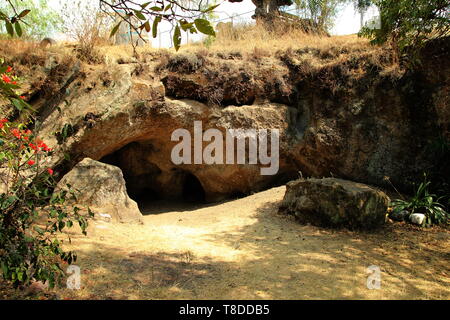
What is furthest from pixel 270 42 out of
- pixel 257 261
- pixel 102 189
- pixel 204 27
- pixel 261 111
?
pixel 204 27

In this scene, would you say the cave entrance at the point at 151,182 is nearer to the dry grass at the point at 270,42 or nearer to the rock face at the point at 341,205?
the dry grass at the point at 270,42

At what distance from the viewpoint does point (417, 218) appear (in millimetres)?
5469

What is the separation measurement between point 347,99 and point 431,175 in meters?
2.32

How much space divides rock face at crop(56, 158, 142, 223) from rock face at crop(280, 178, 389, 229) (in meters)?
2.91

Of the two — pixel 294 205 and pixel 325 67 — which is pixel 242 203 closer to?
pixel 294 205

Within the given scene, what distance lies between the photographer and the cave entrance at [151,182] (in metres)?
8.57

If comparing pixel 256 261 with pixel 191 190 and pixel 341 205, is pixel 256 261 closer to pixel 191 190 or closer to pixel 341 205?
pixel 341 205

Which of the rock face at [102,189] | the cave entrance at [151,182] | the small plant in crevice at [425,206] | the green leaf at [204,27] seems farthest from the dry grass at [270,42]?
the green leaf at [204,27]

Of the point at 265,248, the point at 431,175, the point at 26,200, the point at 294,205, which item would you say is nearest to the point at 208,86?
the point at 294,205

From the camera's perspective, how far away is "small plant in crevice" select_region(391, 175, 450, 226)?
18.0 feet

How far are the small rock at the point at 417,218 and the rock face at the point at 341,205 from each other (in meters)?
0.50

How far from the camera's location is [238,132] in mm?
7805

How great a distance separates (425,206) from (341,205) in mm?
1587

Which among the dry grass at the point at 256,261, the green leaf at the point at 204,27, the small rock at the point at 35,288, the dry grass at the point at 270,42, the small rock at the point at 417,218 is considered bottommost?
the dry grass at the point at 256,261
